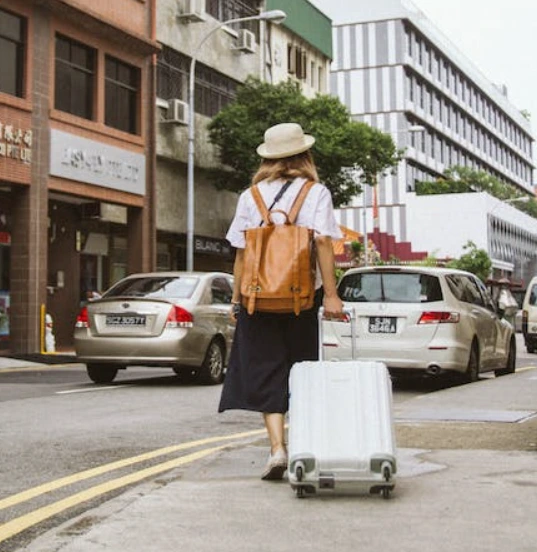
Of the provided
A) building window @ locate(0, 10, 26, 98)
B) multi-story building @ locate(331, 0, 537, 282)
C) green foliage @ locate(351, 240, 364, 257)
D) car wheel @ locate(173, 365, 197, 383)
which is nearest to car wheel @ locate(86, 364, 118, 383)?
car wheel @ locate(173, 365, 197, 383)

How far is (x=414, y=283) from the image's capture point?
40.5 feet

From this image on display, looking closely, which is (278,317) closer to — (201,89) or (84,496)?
(84,496)

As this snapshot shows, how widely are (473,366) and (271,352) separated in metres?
7.87

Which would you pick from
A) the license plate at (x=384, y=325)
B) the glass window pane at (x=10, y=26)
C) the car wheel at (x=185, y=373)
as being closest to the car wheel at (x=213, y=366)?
the car wheel at (x=185, y=373)

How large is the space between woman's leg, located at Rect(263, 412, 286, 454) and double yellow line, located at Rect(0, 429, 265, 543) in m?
0.79

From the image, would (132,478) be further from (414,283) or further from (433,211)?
(433,211)

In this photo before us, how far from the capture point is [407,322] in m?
12.2

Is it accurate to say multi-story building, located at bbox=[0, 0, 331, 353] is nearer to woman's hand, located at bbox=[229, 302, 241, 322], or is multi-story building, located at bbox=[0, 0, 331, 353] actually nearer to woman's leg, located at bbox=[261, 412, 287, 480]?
woman's hand, located at bbox=[229, 302, 241, 322]

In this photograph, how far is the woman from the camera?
5.46 m

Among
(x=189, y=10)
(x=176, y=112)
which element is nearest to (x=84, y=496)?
(x=176, y=112)

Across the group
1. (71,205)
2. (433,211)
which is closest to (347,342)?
(71,205)

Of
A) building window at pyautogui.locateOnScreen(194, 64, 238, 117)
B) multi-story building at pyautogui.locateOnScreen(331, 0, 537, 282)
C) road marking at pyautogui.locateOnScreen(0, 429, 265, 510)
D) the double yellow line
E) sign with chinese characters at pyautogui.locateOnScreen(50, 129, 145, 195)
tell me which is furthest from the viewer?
multi-story building at pyautogui.locateOnScreen(331, 0, 537, 282)

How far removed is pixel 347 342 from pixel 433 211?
61.8 metres

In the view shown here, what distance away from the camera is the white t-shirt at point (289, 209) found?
5.45 m
